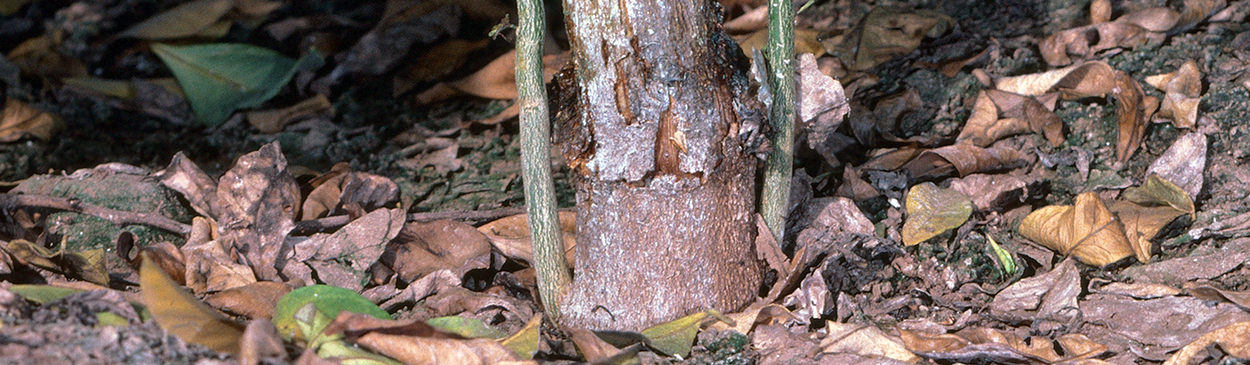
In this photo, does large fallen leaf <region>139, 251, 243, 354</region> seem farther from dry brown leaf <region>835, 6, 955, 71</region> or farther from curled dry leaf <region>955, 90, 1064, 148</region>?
dry brown leaf <region>835, 6, 955, 71</region>

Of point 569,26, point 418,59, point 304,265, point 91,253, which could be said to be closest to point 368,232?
point 304,265

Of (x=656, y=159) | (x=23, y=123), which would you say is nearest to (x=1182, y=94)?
(x=656, y=159)

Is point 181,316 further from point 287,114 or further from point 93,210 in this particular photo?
point 287,114

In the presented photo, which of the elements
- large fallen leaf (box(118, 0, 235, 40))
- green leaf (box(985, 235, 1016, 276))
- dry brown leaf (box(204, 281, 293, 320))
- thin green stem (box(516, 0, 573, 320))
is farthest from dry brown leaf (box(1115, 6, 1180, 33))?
large fallen leaf (box(118, 0, 235, 40))

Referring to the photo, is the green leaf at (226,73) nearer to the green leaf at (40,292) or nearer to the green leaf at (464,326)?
the green leaf at (40,292)

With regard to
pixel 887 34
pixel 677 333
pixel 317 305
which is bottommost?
pixel 677 333

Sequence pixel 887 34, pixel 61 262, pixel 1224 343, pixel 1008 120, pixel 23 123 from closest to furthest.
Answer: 1. pixel 1224 343
2. pixel 61 262
3. pixel 1008 120
4. pixel 887 34
5. pixel 23 123
